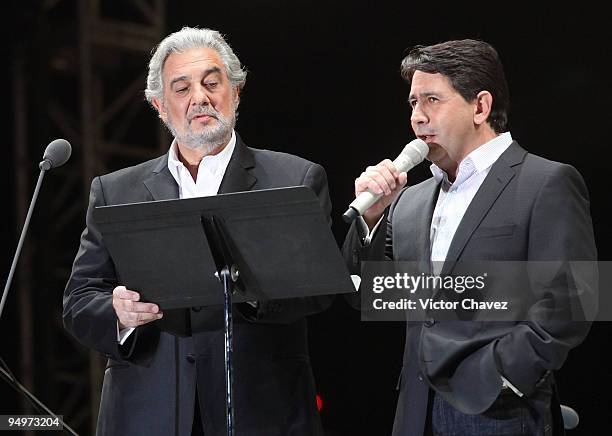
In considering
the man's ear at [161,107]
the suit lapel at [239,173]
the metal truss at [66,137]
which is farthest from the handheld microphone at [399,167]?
the metal truss at [66,137]

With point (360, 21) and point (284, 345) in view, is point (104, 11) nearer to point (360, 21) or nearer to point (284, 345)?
point (360, 21)

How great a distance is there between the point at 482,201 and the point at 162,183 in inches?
36.4

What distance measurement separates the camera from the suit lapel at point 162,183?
282 cm

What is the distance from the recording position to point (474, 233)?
254cm

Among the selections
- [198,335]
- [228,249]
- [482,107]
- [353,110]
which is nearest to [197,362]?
[198,335]

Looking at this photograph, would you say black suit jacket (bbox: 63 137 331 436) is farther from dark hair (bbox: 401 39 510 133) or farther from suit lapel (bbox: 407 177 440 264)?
dark hair (bbox: 401 39 510 133)

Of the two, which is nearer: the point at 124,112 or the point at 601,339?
the point at 601,339

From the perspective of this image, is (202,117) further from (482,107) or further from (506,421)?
(506,421)

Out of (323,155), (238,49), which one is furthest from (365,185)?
(238,49)

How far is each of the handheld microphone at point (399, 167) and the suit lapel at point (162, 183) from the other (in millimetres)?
619

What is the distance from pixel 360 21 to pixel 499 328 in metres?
2.42

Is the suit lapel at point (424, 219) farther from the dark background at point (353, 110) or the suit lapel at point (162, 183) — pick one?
the dark background at point (353, 110)

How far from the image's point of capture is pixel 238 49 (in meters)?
4.77

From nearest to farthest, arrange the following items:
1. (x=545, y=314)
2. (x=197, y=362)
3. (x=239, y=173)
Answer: (x=545, y=314) → (x=197, y=362) → (x=239, y=173)
